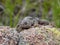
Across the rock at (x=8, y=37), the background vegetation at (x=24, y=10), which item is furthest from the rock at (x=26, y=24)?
the background vegetation at (x=24, y=10)

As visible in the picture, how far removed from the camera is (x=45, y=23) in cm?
222

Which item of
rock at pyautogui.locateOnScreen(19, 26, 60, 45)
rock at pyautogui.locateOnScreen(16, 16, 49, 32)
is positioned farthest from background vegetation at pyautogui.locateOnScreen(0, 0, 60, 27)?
rock at pyautogui.locateOnScreen(19, 26, 60, 45)

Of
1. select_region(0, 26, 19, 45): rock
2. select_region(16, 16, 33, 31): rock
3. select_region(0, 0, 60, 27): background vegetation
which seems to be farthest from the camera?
select_region(0, 0, 60, 27): background vegetation

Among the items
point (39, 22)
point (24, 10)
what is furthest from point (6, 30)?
point (24, 10)

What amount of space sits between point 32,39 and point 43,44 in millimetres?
105

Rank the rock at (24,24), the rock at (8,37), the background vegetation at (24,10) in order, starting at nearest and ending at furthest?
the rock at (8,37) < the rock at (24,24) < the background vegetation at (24,10)

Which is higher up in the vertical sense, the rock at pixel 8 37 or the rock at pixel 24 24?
the rock at pixel 24 24

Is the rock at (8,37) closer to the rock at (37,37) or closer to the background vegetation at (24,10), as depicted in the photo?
the rock at (37,37)

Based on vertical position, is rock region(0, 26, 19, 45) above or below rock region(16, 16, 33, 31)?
below

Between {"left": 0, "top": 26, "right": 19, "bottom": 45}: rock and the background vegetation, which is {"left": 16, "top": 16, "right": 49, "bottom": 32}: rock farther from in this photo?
the background vegetation

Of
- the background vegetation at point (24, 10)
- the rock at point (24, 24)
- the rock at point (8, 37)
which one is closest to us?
the rock at point (8, 37)

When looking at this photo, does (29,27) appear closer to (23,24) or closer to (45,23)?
(23,24)

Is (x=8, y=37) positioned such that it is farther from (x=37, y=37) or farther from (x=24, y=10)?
(x=24, y=10)

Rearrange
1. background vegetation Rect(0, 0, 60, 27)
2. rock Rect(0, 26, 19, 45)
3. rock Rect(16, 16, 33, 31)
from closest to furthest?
rock Rect(0, 26, 19, 45), rock Rect(16, 16, 33, 31), background vegetation Rect(0, 0, 60, 27)
